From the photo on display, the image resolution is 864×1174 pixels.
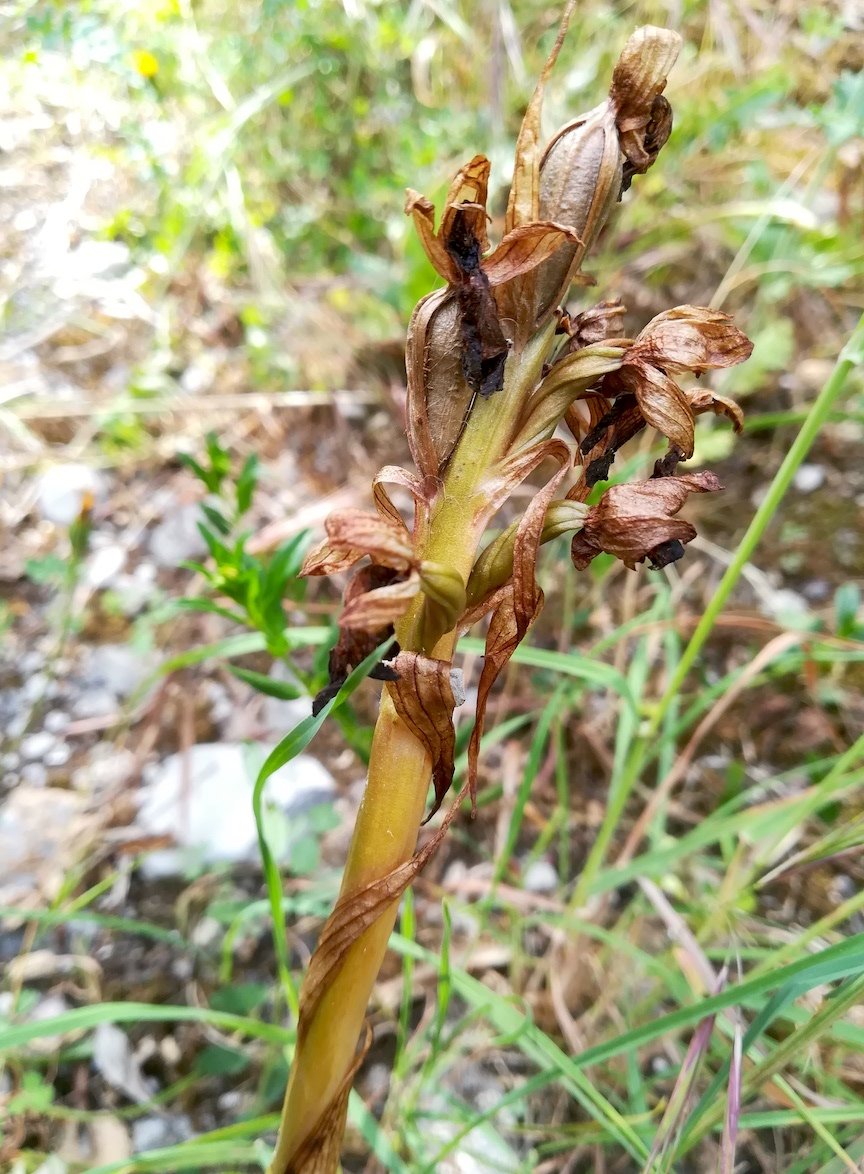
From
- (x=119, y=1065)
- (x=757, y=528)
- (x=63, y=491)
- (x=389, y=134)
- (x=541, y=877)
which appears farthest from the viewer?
(x=389, y=134)

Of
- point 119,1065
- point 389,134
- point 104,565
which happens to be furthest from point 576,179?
point 389,134

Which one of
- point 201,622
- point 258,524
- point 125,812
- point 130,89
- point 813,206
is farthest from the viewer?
point 130,89

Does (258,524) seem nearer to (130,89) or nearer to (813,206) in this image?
(130,89)

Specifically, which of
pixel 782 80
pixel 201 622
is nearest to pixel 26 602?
pixel 201 622

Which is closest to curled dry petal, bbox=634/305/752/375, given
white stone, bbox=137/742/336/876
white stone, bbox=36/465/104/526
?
white stone, bbox=137/742/336/876

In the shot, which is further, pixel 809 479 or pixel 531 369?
pixel 809 479

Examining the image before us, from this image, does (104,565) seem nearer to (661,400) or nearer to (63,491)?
(63,491)

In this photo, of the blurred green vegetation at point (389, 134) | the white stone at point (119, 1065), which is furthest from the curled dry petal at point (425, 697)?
the blurred green vegetation at point (389, 134)
